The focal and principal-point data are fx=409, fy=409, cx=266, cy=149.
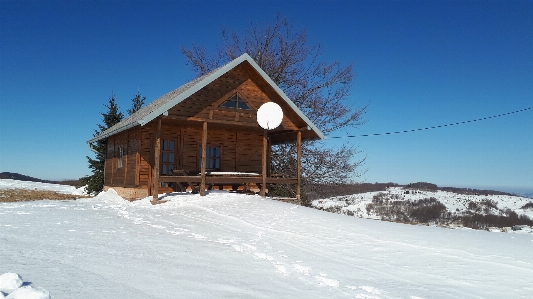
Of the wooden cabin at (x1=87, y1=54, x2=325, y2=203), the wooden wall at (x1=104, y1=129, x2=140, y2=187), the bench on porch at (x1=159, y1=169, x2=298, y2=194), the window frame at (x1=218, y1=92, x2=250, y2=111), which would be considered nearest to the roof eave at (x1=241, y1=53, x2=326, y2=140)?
the wooden cabin at (x1=87, y1=54, x2=325, y2=203)

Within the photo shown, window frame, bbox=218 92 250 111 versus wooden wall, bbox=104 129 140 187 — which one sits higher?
window frame, bbox=218 92 250 111

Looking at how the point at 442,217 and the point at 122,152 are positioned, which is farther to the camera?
the point at 442,217

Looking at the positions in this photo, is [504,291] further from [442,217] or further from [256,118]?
[442,217]

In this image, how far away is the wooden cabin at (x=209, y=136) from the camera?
14102mm

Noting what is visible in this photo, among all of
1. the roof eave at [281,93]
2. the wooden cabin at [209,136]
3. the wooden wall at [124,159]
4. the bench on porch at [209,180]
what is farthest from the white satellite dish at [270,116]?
the wooden wall at [124,159]

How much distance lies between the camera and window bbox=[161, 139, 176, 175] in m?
16.6

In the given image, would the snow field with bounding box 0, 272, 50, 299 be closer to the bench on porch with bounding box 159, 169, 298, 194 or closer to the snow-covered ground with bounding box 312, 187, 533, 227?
the bench on porch with bounding box 159, 169, 298, 194

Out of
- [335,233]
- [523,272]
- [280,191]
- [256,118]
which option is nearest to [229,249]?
[335,233]

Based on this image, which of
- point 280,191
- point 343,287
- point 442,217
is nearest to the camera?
point 343,287

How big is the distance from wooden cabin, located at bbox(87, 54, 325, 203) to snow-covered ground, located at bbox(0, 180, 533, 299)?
4.18m

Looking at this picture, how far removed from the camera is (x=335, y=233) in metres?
8.99

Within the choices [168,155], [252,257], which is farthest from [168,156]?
[252,257]

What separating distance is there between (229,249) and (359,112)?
18.8 metres

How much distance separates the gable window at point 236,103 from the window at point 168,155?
3.10 meters
